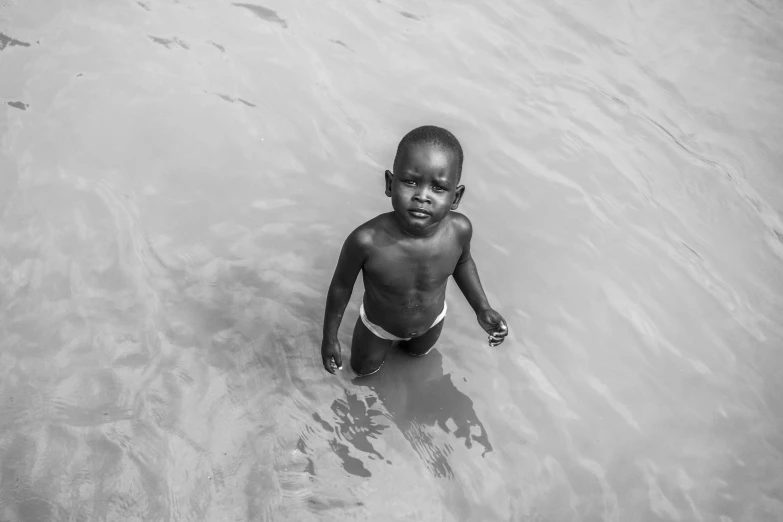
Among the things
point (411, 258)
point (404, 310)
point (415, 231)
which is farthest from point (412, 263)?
point (404, 310)

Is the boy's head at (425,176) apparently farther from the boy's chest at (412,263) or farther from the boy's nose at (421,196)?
the boy's chest at (412,263)

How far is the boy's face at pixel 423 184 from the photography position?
9.68 ft

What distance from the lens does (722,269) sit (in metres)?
4.74

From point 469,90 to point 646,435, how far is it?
3010mm

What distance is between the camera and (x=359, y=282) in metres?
4.36

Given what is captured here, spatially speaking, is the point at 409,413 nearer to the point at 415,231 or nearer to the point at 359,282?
the point at 359,282

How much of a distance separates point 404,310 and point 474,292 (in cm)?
38

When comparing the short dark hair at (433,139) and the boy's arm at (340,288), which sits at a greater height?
the short dark hair at (433,139)

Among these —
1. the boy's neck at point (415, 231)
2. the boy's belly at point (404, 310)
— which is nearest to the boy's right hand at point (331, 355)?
the boy's belly at point (404, 310)

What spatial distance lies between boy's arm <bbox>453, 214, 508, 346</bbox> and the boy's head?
325 millimetres

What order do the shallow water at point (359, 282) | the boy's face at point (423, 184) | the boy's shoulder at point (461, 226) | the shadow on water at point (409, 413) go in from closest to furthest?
the boy's face at point (423, 184) < the boy's shoulder at point (461, 226) < the shallow water at point (359, 282) < the shadow on water at point (409, 413)

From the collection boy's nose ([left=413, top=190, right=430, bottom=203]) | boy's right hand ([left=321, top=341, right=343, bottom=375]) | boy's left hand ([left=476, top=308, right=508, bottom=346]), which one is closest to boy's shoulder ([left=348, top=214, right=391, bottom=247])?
boy's nose ([left=413, top=190, right=430, bottom=203])

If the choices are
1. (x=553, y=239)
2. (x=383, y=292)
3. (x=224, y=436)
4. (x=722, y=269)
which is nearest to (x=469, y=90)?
(x=553, y=239)

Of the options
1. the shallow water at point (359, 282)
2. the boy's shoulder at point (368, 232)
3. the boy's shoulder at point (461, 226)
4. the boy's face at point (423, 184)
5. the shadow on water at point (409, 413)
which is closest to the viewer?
Answer: the boy's face at point (423, 184)
